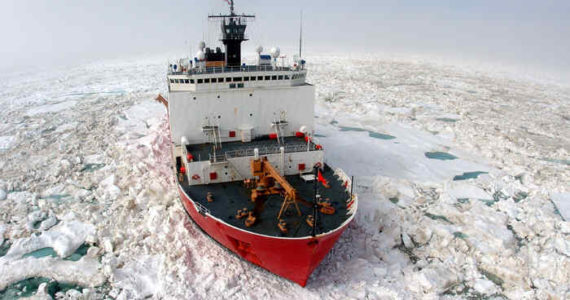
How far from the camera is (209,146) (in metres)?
10.5

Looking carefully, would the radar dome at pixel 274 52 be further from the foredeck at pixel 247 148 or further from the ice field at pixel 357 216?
the ice field at pixel 357 216

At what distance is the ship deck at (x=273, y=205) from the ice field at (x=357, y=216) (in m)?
1.06

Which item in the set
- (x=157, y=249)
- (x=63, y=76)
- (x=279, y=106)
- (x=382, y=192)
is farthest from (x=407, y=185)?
(x=63, y=76)

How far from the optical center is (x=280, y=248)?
6945 millimetres

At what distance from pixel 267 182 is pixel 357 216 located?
109 inches

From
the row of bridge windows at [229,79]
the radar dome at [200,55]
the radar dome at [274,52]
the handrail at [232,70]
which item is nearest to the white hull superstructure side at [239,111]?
the row of bridge windows at [229,79]

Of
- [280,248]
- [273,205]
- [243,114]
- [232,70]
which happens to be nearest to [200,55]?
[232,70]

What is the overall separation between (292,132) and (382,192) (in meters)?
3.48

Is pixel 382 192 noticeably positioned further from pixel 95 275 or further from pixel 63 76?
pixel 63 76

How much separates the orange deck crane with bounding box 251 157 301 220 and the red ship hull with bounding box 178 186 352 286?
3.44 feet

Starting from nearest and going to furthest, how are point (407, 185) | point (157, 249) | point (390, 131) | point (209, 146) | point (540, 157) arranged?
point (157, 249), point (209, 146), point (407, 185), point (540, 157), point (390, 131)

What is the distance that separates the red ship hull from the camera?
6.78 m

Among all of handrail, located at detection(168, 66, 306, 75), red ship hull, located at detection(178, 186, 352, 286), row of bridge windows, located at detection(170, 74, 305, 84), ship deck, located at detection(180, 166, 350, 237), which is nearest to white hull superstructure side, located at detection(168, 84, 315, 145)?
row of bridge windows, located at detection(170, 74, 305, 84)

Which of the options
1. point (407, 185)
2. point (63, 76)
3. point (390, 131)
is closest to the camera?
point (407, 185)
